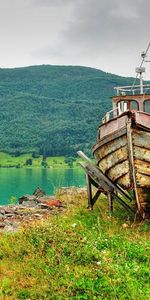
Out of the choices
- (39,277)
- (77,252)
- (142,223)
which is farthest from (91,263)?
(142,223)

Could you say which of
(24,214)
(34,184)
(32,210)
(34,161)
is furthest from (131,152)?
(34,161)

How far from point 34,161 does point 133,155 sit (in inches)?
5284

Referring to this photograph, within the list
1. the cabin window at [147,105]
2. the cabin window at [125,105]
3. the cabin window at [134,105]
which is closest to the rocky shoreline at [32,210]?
the cabin window at [125,105]

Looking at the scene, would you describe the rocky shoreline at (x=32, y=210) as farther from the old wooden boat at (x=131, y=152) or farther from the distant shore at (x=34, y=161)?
the distant shore at (x=34, y=161)

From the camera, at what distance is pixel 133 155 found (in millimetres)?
13250

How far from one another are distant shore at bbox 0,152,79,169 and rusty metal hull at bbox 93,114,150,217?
113936 millimetres

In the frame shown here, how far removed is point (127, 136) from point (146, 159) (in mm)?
800

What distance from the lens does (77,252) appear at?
924cm

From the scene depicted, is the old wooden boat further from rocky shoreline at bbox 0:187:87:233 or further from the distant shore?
the distant shore

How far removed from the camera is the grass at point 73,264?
7.71 m

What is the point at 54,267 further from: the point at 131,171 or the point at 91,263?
the point at 131,171

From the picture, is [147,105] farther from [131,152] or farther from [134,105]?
[131,152]

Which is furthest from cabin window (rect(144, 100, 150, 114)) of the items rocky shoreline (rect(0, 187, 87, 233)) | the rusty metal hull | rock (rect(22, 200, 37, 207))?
rock (rect(22, 200, 37, 207))

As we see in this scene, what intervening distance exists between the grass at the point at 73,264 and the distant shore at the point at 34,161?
117 meters
